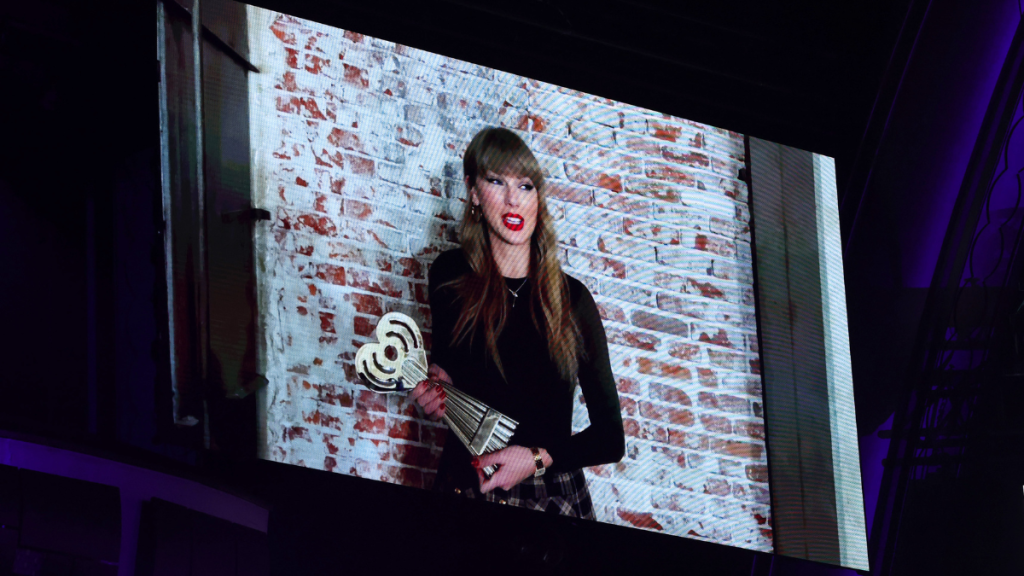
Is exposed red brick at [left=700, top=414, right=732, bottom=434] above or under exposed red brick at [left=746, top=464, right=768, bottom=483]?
above

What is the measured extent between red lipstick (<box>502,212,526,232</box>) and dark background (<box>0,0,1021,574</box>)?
2.70 ft

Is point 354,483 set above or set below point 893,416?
below

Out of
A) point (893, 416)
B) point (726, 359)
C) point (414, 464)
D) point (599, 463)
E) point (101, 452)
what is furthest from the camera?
point (893, 416)

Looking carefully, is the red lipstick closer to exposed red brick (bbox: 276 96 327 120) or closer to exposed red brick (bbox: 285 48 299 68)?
exposed red brick (bbox: 276 96 327 120)

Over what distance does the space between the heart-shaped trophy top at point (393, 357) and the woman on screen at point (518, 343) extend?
36 mm

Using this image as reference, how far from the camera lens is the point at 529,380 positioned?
7.72 ft

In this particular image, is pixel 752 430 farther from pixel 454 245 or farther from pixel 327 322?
pixel 327 322

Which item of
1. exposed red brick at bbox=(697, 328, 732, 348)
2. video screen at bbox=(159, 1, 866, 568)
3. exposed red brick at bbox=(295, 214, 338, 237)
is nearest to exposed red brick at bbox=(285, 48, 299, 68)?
video screen at bbox=(159, 1, 866, 568)

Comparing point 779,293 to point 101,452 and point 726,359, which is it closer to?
point 726,359

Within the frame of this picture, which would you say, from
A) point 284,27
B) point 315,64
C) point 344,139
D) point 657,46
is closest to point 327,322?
point 344,139

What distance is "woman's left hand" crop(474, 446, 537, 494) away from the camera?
225cm

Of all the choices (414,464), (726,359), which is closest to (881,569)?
(726,359)

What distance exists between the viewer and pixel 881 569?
301cm

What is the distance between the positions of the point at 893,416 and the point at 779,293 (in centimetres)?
88
